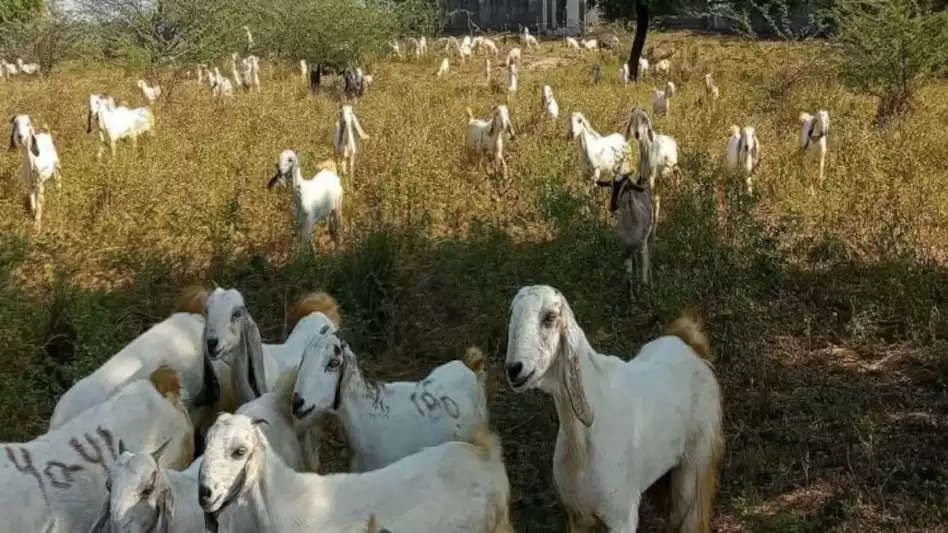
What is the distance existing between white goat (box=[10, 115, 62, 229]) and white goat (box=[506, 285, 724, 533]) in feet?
24.4

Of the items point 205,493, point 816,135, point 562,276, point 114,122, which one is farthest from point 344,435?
point 114,122

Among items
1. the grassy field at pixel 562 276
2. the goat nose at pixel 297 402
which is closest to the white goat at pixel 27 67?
the grassy field at pixel 562 276

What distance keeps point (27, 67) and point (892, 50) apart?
25.2 metres

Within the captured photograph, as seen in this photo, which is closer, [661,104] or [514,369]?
[514,369]

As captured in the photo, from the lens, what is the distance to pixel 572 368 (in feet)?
11.4

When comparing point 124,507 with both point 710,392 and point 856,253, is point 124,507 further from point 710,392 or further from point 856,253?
point 856,253

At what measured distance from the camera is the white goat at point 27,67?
2703 centimetres

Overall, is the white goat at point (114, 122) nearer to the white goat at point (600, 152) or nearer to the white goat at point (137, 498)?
the white goat at point (600, 152)

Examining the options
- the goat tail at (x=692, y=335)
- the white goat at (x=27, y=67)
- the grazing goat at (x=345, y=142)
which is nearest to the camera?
the goat tail at (x=692, y=335)

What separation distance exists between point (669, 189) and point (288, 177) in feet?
13.6

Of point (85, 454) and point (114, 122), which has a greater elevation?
point (85, 454)

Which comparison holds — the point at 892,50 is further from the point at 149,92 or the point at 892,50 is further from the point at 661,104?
the point at 149,92

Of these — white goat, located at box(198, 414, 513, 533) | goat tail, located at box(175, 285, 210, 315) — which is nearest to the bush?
goat tail, located at box(175, 285, 210, 315)

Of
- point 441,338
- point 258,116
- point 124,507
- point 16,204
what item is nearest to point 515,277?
point 441,338
